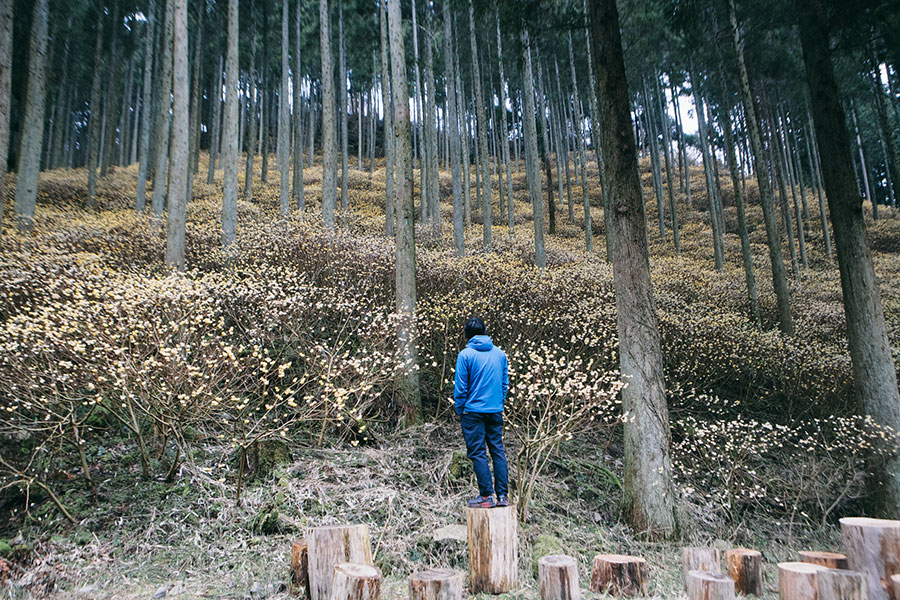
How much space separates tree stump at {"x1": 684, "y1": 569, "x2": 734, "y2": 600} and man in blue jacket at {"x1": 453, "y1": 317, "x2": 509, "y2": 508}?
2.00 metres

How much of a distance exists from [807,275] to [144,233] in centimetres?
2281

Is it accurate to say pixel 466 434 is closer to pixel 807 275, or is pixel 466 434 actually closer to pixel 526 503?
pixel 526 503

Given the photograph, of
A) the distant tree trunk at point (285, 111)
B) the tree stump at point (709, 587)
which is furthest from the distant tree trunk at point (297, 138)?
the tree stump at point (709, 587)

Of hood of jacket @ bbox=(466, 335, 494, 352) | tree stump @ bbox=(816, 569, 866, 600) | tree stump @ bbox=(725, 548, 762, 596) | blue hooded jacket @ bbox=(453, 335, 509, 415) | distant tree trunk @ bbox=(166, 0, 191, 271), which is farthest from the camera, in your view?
distant tree trunk @ bbox=(166, 0, 191, 271)

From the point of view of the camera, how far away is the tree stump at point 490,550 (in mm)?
2982

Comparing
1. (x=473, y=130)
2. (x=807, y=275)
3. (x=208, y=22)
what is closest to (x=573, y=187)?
(x=473, y=130)

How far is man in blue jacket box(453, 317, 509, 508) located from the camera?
4000mm

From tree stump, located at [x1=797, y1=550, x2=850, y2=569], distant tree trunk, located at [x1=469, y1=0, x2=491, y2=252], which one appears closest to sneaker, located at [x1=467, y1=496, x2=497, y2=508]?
tree stump, located at [x1=797, y1=550, x2=850, y2=569]

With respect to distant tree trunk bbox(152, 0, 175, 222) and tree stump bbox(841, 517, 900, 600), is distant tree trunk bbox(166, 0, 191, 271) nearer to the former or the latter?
distant tree trunk bbox(152, 0, 175, 222)

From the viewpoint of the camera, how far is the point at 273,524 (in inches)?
161

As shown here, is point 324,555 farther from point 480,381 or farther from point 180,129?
point 180,129

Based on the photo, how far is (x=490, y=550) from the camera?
9.82 ft

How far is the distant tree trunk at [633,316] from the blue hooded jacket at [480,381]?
4.99 ft

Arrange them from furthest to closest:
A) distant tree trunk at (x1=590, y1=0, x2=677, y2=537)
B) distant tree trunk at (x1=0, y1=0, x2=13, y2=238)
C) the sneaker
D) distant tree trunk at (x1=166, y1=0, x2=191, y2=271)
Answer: distant tree trunk at (x1=166, y1=0, x2=191, y2=271), distant tree trunk at (x1=0, y1=0, x2=13, y2=238), distant tree trunk at (x1=590, y1=0, x2=677, y2=537), the sneaker
